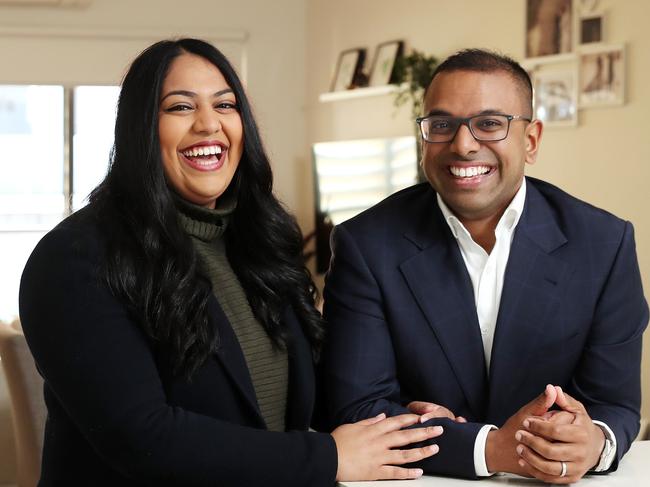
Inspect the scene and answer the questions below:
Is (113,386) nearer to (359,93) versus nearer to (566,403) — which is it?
(566,403)

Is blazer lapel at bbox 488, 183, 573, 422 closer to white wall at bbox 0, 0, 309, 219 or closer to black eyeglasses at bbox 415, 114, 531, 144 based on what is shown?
black eyeglasses at bbox 415, 114, 531, 144

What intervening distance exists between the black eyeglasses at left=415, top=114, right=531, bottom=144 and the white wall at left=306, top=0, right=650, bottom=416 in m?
2.73

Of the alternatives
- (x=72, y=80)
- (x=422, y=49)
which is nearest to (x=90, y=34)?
(x=72, y=80)

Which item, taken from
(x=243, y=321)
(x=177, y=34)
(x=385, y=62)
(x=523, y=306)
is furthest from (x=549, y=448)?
(x=177, y=34)

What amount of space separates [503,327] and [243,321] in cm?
50

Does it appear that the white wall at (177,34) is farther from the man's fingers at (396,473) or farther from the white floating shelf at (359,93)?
the man's fingers at (396,473)

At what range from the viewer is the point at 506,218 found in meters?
2.05

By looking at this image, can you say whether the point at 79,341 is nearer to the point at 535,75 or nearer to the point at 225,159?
the point at 225,159

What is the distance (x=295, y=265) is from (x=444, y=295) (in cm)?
Result: 32

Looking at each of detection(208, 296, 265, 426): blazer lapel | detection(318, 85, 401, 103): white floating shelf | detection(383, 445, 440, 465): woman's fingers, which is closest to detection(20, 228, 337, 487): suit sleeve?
detection(208, 296, 265, 426): blazer lapel

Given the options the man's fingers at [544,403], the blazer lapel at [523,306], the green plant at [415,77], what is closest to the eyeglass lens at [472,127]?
the blazer lapel at [523,306]

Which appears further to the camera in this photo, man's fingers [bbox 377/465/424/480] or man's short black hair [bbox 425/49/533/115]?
man's short black hair [bbox 425/49/533/115]

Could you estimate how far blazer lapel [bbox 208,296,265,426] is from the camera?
178 cm

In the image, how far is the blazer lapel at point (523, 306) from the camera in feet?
6.42
